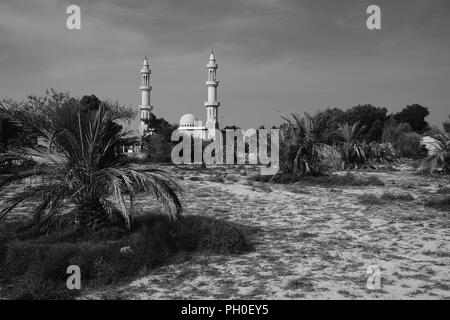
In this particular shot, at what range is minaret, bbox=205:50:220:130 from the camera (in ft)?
236

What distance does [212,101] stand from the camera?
72062 mm

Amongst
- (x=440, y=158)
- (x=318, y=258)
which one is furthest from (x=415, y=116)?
(x=318, y=258)

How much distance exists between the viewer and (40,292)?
594 centimetres

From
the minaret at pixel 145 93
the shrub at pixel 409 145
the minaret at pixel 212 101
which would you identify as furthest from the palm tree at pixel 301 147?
the minaret at pixel 212 101

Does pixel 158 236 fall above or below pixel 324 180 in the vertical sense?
below

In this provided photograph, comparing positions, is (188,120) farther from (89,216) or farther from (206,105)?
(89,216)

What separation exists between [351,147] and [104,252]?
24111 mm

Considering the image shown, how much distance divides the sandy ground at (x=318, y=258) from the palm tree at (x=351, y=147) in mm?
13357

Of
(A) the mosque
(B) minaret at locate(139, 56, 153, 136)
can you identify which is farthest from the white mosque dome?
(B) minaret at locate(139, 56, 153, 136)

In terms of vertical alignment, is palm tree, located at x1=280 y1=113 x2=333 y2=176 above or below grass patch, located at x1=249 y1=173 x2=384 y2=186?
above

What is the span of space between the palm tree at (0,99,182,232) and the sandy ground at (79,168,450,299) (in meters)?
1.81

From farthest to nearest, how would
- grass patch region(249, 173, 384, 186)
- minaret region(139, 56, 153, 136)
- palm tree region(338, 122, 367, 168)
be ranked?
1. minaret region(139, 56, 153, 136)
2. palm tree region(338, 122, 367, 168)
3. grass patch region(249, 173, 384, 186)

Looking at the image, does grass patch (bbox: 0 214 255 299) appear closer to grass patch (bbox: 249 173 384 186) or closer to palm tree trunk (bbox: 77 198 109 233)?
palm tree trunk (bbox: 77 198 109 233)
